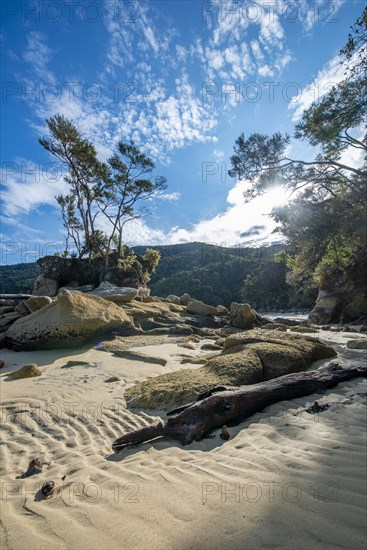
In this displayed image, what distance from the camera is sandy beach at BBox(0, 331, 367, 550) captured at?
4.88ft

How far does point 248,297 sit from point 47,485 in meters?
49.7

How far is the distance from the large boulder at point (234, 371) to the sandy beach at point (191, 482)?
32 cm

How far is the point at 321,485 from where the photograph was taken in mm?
1781

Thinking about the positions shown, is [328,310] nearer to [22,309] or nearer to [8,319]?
[22,309]

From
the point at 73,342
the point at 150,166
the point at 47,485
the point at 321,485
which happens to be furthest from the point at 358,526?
the point at 150,166

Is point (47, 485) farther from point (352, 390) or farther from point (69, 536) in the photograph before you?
point (352, 390)

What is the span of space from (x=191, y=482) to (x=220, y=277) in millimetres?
60428

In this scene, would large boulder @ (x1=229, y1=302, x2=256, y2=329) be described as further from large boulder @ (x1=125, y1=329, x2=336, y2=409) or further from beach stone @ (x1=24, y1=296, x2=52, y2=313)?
beach stone @ (x1=24, y1=296, x2=52, y2=313)

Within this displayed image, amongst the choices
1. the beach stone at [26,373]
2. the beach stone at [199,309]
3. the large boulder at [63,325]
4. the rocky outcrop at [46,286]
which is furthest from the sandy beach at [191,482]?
the rocky outcrop at [46,286]

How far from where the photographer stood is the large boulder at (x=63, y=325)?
23.4ft

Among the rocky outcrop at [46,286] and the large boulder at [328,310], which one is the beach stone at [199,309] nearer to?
the large boulder at [328,310]

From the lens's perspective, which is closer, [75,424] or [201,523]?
[201,523]

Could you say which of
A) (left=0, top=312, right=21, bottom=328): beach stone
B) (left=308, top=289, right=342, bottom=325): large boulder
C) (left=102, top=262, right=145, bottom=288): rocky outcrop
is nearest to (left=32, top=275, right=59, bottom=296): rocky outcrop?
(left=102, top=262, right=145, bottom=288): rocky outcrop

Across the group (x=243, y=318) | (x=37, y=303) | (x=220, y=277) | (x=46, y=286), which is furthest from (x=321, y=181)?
(x=220, y=277)
